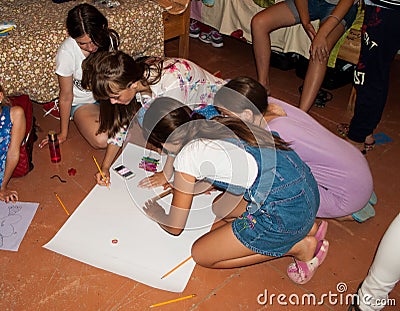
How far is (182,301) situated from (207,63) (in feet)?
5.52

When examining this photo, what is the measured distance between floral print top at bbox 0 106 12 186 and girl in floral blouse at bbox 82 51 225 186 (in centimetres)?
31

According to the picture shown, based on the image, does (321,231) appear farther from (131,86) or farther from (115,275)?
(131,86)

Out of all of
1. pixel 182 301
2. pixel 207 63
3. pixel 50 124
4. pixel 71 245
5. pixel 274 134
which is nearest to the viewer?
pixel 274 134

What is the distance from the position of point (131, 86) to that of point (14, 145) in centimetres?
51

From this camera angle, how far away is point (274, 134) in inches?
54.4

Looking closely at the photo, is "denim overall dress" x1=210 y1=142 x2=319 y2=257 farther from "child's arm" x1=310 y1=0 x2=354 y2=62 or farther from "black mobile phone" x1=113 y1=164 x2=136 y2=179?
"child's arm" x1=310 y1=0 x2=354 y2=62

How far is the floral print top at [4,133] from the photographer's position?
5.70ft

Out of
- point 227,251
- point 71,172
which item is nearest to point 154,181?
point 71,172

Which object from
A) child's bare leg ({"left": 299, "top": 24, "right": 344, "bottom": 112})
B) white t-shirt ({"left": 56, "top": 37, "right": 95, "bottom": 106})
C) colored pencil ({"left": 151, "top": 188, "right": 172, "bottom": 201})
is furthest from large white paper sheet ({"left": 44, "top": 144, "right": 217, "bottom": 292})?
child's bare leg ({"left": 299, "top": 24, "right": 344, "bottom": 112})

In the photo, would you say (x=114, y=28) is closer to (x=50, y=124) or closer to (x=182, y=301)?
(x=50, y=124)

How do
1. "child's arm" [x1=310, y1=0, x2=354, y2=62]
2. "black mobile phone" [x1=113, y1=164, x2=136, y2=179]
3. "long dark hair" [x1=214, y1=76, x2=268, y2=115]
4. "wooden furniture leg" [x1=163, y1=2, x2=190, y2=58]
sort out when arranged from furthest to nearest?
"wooden furniture leg" [x1=163, y1=2, x2=190, y2=58] < "child's arm" [x1=310, y1=0, x2=354, y2=62] < "black mobile phone" [x1=113, y1=164, x2=136, y2=179] < "long dark hair" [x1=214, y1=76, x2=268, y2=115]

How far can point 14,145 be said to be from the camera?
1.77m

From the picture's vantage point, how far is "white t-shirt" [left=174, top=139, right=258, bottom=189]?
1268 millimetres

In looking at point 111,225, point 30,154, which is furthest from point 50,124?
point 111,225
